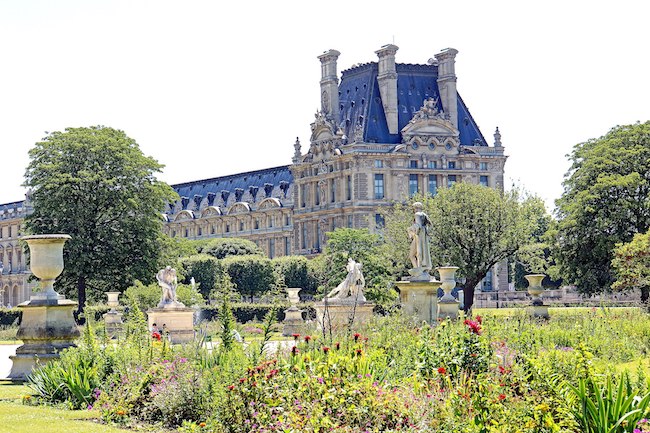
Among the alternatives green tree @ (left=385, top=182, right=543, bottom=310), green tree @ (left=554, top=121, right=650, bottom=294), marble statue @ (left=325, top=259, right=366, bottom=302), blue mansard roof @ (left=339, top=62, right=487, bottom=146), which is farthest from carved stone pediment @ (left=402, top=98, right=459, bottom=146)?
marble statue @ (left=325, top=259, right=366, bottom=302)

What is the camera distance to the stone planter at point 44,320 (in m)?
20.1

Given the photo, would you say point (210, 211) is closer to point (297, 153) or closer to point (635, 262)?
point (297, 153)

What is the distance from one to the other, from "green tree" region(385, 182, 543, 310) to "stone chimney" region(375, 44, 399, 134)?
110 ft

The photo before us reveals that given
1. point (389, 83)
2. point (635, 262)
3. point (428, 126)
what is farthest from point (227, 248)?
point (635, 262)

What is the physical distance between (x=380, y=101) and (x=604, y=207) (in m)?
47.3

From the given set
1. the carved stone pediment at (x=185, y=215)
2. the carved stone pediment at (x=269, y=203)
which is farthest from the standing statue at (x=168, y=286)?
the carved stone pediment at (x=185, y=215)

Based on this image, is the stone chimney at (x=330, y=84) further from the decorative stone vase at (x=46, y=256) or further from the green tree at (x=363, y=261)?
the decorative stone vase at (x=46, y=256)

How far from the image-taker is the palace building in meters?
100

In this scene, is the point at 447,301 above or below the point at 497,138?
below

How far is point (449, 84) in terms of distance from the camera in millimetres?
103438

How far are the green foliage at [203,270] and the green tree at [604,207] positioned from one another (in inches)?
1540

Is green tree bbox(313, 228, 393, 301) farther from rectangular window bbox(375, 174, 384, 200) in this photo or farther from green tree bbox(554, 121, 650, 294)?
rectangular window bbox(375, 174, 384, 200)

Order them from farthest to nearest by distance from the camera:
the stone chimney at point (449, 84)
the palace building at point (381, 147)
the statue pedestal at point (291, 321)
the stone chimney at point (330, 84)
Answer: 1. the stone chimney at point (449, 84)
2. the stone chimney at point (330, 84)
3. the palace building at point (381, 147)
4. the statue pedestal at point (291, 321)

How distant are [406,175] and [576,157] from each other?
129 ft
